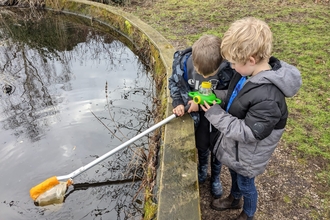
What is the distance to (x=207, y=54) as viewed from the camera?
2.16 metres

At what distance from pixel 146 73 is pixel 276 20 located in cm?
400

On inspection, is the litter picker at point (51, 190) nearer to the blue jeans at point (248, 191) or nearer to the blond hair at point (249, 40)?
the blue jeans at point (248, 191)

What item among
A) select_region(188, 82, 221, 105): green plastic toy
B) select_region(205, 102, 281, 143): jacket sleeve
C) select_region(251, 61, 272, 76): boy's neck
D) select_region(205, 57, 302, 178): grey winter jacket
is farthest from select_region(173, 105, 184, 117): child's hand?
select_region(251, 61, 272, 76): boy's neck

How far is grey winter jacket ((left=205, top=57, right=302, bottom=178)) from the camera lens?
1771 millimetres

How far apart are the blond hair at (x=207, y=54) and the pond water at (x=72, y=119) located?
1480 millimetres

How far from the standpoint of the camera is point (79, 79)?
527 cm

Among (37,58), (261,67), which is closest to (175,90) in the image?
(261,67)

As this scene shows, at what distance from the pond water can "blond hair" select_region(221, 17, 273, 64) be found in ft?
6.09

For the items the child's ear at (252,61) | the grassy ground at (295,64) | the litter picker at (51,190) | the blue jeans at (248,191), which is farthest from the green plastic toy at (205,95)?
the litter picker at (51,190)

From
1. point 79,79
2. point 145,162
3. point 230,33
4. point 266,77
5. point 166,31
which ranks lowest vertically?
point 145,162

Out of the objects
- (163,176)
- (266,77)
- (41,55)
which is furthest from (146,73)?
(266,77)

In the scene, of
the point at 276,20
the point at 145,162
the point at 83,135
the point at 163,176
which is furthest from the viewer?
the point at 276,20

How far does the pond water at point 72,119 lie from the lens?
10.2 feet

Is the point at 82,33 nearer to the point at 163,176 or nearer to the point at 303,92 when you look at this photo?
the point at 303,92
